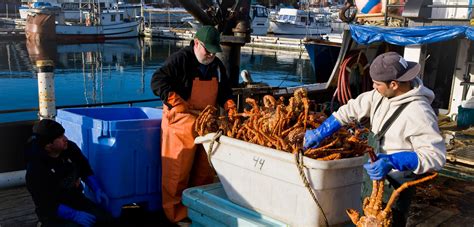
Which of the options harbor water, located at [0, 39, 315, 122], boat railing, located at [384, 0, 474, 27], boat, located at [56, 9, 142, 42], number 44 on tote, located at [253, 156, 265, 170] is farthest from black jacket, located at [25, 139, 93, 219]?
boat, located at [56, 9, 142, 42]

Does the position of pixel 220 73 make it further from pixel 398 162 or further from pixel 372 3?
pixel 372 3

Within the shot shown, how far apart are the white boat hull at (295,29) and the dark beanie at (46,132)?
148ft

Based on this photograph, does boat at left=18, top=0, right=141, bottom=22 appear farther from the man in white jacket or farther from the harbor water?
the man in white jacket

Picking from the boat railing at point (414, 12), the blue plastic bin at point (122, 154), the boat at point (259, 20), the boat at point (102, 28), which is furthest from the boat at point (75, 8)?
the blue plastic bin at point (122, 154)

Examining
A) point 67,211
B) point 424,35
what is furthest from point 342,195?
point 424,35

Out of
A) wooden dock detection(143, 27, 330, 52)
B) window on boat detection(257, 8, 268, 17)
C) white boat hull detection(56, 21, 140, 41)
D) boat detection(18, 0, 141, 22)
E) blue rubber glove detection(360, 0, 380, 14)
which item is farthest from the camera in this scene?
window on boat detection(257, 8, 268, 17)

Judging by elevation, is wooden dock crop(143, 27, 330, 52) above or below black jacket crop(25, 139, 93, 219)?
below

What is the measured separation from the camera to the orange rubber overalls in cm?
376

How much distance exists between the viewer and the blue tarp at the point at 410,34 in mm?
7665

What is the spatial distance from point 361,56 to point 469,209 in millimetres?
5837

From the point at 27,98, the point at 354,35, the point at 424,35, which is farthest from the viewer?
the point at 27,98

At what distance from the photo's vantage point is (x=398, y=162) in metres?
2.55

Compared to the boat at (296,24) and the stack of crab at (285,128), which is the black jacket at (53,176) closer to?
the stack of crab at (285,128)

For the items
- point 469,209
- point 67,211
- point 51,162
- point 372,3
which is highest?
point 372,3
